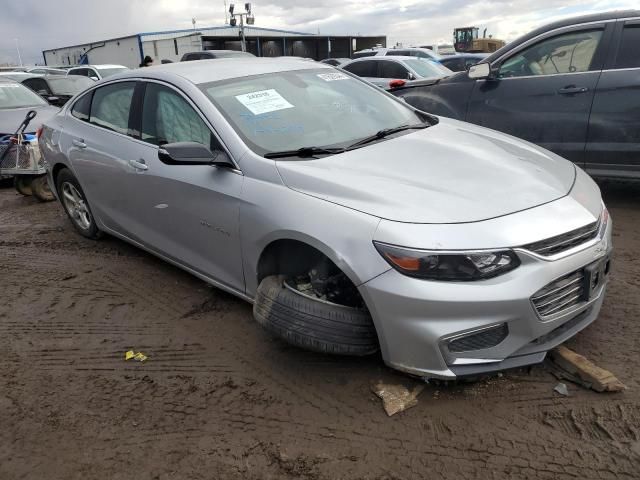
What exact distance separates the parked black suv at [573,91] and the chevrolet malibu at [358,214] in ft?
6.24

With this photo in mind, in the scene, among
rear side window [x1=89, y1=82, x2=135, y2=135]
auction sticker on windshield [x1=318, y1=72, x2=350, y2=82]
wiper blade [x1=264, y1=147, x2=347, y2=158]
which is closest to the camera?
wiper blade [x1=264, y1=147, x2=347, y2=158]

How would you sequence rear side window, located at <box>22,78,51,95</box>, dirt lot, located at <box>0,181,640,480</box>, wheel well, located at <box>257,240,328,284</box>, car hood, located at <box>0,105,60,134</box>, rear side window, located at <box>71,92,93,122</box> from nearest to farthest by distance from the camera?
1. dirt lot, located at <box>0,181,640,480</box>
2. wheel well, located at <box>257,240,328,284</box>
3. rear side window, located at <box>71,92,93,122</box>
4. car hood, located at <box>0,105,60,134</box>
5. rear side window, located at <box>22,78,51,95</box>

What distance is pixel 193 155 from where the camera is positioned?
2996 millimetres

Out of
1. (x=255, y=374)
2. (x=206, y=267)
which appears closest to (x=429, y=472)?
(x=255, y=374)

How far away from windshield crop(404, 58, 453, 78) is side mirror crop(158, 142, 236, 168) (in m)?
8.93

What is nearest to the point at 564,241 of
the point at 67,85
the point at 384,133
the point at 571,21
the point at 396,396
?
the point at 396,396

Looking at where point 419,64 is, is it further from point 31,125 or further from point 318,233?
point 318,233

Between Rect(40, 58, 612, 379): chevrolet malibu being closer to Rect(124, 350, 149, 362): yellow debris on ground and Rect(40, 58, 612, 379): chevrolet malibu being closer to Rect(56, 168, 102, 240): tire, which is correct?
Rect(124, 350, 149, 362): yellow debris on ground

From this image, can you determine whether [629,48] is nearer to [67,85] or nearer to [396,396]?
[396,396]

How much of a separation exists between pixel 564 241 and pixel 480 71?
11.6ft

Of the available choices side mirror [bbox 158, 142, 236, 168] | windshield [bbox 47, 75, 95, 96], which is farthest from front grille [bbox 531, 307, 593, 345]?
windshield [bbox 47, 75, 95, 96]

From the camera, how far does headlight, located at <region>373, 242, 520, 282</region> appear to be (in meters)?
2.29

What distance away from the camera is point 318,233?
2.53 meters

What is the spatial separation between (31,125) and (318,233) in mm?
6591
